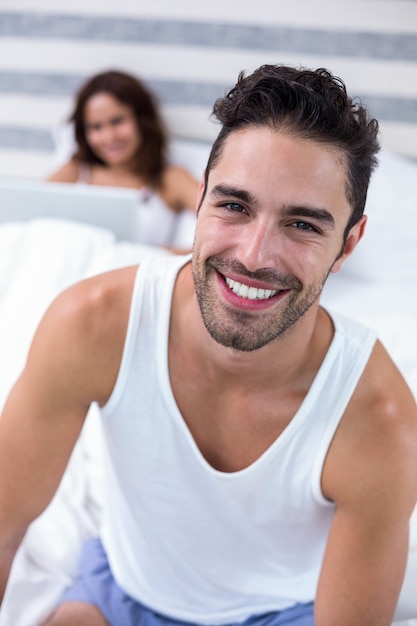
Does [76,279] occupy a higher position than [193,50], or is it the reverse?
[193,50]

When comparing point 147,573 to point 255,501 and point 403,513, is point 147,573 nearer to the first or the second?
point 255,501

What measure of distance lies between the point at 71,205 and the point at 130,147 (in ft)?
1.90

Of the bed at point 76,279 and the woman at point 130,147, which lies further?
the woman at point 130,147

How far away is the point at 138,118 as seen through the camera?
2572 millimetres

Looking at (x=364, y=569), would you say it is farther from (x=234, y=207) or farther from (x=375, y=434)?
(x=234, y=207)

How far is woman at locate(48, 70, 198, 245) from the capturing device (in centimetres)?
252

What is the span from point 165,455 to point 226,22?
6.27ft

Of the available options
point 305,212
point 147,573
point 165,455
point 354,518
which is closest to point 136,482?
point 165,455

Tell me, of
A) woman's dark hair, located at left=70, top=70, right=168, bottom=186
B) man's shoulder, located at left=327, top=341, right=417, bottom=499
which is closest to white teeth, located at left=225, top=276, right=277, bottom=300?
man's shoulder, located at left=327, top=341, right=417, bottom=499

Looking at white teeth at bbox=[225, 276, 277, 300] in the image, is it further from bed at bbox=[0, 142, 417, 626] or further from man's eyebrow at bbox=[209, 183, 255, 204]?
bed at bbox=[0, 142, 417, 626]

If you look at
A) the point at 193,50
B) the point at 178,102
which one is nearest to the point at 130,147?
the point at 178,102

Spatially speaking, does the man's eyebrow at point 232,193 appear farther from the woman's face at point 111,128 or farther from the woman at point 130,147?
the woman's face at point 111,128

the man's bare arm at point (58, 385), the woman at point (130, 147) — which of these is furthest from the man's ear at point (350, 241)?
the woman at point (130, 147)

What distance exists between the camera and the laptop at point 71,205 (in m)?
2.08
